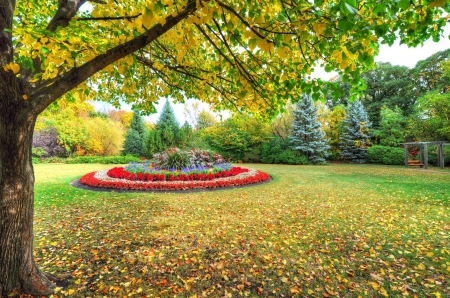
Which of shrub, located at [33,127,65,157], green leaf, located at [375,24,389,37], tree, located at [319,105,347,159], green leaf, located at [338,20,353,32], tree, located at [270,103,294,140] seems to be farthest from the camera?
tree, located at [319,105,347,159]

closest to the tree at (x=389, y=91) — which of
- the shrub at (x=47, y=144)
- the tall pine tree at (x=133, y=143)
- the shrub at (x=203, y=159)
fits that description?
the shrub at (x=203, y=159)

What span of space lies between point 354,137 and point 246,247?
23.5 m

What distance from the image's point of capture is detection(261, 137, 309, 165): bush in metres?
21.3

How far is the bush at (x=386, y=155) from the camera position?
65.6ft

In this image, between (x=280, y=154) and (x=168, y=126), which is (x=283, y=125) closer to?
(x=280, y=154)

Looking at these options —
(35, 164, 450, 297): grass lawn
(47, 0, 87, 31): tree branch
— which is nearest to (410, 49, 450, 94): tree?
(35, 164, 450, 297): grass lawn

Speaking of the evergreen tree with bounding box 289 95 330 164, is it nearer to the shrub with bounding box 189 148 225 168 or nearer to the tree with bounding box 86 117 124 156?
the shrub with bounding box 189 148 225 168

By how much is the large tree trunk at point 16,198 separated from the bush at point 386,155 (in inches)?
983

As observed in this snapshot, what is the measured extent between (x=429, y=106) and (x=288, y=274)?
21.1m

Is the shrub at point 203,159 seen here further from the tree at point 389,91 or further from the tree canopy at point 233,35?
the tree at point 389,91

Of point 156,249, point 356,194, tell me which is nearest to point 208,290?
point 156,249

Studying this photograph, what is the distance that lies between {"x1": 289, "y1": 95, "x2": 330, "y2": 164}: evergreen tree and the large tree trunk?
835 inches

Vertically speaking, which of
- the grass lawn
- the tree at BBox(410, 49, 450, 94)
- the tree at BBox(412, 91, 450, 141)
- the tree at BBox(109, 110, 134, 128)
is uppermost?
the tree at BBox(410, 49, 450, 94)

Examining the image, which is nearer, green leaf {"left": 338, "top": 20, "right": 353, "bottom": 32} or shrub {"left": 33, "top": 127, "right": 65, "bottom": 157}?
green leaf {"left": 338, "top": 20, "right": 353, "bottom": 32}
